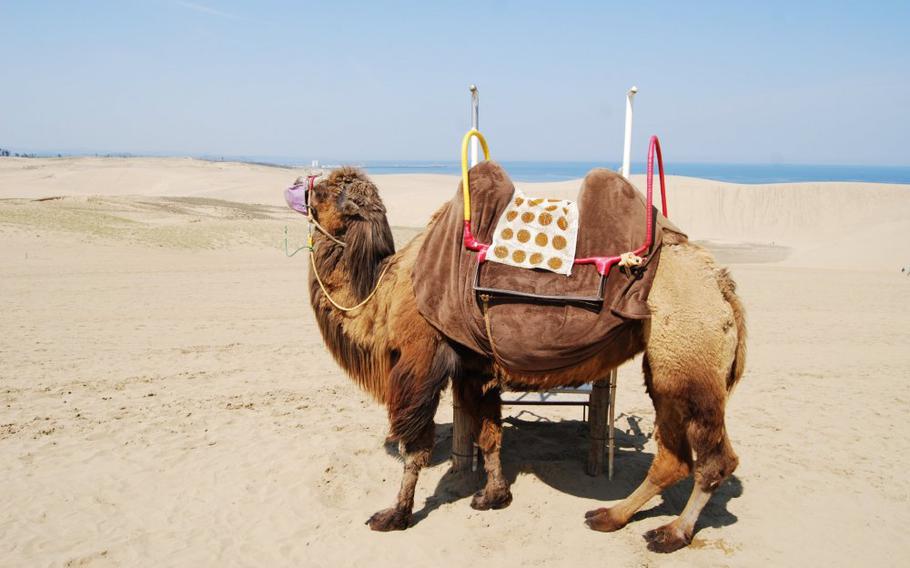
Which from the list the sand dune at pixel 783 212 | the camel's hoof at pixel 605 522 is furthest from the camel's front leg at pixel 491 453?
the sand dune at pixel 783 212

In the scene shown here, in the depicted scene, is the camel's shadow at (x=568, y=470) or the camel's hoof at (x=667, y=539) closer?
the camel's hoof at (x=667, y=539)

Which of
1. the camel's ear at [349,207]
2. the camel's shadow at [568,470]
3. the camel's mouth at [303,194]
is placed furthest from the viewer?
the camel's shadow at [568,470]

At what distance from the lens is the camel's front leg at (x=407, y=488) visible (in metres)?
4.79

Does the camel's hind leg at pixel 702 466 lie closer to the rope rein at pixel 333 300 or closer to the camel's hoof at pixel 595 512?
the camel's hoof at pixel 595 512

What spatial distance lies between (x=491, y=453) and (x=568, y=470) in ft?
2.77

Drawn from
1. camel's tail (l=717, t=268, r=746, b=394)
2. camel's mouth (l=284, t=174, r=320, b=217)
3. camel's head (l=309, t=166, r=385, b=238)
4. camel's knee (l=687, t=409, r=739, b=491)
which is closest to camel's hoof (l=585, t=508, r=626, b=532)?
camel's knee (l=687, t=409, r=739, b=491)

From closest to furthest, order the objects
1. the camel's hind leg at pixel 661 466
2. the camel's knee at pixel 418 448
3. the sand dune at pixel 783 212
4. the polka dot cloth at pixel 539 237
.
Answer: the polka dot cloth at pixel 539 237 < the camel's hind leg at pixel 661 466 < the camel's knee at pixel 418 448 < the sand dune at pixel 783 212

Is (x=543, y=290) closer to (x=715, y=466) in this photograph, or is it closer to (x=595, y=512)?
(x=715, y=466)

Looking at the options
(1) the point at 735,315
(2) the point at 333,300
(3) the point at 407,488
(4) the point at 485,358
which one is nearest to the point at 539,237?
(4) the point at 485,358

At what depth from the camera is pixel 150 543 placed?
15.0ft

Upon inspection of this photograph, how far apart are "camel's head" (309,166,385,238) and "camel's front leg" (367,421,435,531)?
1553mm

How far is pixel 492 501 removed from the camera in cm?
515

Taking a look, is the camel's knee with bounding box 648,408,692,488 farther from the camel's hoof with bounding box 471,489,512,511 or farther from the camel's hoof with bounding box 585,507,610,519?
the camel's hoof with bounding box 471,489,512,511

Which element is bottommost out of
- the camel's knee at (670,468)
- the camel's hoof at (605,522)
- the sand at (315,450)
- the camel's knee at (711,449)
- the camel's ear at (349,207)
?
the sand at (315,450)
